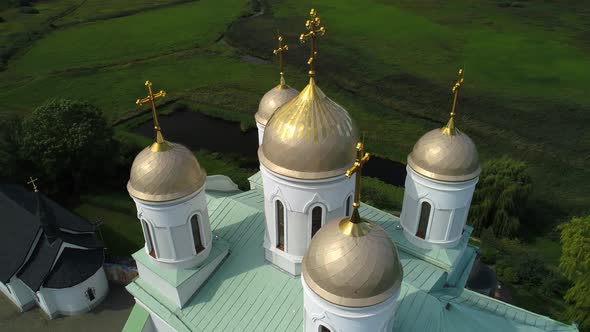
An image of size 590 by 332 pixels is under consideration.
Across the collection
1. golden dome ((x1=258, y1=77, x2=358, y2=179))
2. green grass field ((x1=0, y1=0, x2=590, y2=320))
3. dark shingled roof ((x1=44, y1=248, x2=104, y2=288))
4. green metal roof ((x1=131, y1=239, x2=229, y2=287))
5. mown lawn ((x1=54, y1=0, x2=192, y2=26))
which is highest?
golden dome ((x1=258, y1=77, x2=358, y2=179))

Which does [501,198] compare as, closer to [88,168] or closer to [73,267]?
[73,267]

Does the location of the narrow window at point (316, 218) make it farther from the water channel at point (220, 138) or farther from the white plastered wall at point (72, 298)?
the water channel at point (220, 138)

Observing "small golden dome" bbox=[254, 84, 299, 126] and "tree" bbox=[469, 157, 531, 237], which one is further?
"tree" bbox=[469, 157, 531, 237]

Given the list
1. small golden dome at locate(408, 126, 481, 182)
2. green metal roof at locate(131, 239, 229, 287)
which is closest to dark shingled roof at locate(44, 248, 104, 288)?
green metal roof at locate(131, 239, 229, 287)

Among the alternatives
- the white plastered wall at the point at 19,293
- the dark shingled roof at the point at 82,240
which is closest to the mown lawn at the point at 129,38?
the white plastered wall at the point at 19,293

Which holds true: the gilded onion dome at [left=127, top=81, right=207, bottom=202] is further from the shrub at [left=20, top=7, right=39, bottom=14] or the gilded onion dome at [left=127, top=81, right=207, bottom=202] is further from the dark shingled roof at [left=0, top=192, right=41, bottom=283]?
the shrub at [left=20, top=7, right=39, bottom=14]

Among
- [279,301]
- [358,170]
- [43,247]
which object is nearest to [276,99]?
[279,301]

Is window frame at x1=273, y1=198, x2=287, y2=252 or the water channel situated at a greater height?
window frame at x1=273, y1=198, x2=287, y2=252
